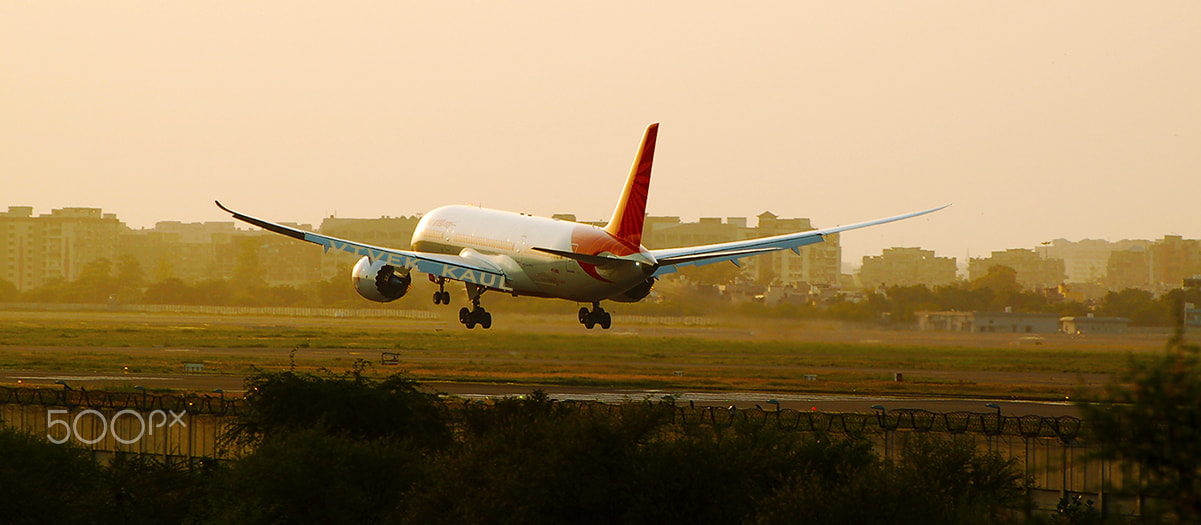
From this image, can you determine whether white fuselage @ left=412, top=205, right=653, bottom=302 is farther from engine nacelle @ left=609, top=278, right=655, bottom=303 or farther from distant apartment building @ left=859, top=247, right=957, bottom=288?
distant apartment building @ left=859, top=247, right=957, bottom=288

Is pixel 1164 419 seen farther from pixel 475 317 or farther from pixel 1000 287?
pixel 1000 287

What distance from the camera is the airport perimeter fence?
41.1 m

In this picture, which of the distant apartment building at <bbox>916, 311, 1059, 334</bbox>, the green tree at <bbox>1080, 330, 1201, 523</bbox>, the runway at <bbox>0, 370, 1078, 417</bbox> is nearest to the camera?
the green tree at <bbox>1080, 330, 1201, 523</bbox>

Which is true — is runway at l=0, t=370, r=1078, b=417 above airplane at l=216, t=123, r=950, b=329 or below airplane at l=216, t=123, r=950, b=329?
below

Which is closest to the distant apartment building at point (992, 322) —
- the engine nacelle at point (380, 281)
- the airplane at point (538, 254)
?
the airplane at point (538, 254)

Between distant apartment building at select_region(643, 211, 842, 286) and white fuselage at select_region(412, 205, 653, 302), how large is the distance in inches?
2007

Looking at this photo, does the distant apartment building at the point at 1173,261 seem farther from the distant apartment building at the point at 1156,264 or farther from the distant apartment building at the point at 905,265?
the distant apartment building at the point at 905,265

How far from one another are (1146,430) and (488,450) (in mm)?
20360

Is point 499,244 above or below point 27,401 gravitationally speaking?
above

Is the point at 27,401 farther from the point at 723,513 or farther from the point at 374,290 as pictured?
the point at 723,513

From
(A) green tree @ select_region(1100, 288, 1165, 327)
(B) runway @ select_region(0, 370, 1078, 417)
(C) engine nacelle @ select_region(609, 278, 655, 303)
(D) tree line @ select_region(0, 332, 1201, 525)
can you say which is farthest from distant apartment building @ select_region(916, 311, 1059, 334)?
(D) tree line @ select_region(0, 332, 1201, 525)

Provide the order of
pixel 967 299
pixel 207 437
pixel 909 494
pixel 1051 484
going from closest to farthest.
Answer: pixel 909 494 < pixel 1051 484 < pixel 207 437 < pixel 967 299

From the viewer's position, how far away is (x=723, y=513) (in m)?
35.2

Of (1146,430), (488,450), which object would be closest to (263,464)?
(488,450)
